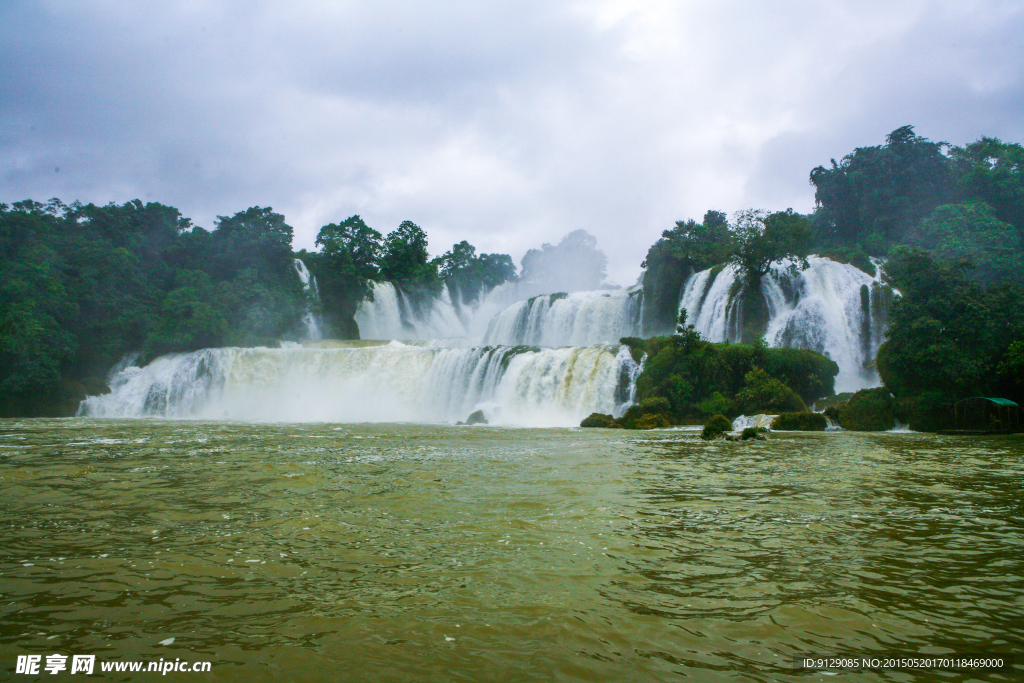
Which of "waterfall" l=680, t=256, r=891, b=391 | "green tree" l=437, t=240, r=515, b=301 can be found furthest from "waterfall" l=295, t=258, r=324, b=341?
"waterfall" l=680, t=256, r=891, b=391

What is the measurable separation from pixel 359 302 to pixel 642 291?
2299cm

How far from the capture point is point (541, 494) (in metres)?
6.91

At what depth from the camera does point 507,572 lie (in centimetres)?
403

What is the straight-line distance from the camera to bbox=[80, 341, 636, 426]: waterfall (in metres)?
25.5

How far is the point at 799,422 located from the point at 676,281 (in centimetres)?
1751

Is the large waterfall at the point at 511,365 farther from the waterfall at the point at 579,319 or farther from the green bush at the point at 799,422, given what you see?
the green bush at the point at 799,422

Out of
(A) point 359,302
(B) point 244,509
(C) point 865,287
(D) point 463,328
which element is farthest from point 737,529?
(D) point 463,328

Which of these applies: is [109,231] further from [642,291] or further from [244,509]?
[244,509]

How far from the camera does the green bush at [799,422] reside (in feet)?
63.3

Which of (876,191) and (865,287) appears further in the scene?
(876,191)

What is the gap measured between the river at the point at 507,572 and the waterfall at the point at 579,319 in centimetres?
2695

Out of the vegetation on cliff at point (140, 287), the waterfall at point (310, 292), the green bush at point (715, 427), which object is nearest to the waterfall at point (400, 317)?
the vegetation on cliff at point (140, 287)

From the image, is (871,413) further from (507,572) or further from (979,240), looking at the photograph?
(979,240)

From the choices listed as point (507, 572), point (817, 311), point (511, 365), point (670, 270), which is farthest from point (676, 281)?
point (507, 572)
